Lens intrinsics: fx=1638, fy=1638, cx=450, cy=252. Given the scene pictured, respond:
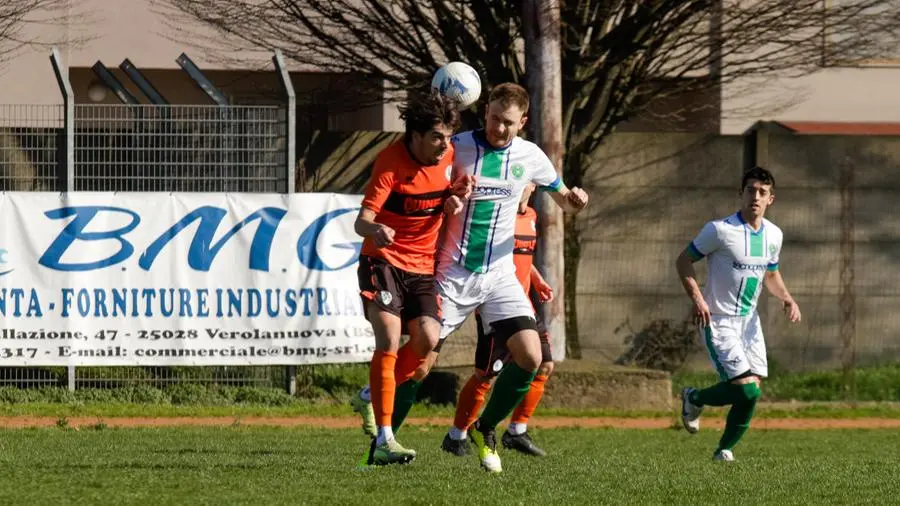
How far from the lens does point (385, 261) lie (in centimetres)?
893

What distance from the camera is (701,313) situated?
11.2 m

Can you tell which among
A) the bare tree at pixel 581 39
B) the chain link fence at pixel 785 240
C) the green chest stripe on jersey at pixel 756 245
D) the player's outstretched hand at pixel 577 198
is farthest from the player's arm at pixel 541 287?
the chain link fence at pixel 785 240

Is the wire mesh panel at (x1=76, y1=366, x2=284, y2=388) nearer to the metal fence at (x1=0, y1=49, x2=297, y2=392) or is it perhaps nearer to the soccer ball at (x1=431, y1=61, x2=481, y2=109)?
the metal fence at (x1=0, y1=49, x2=297, y2=392)

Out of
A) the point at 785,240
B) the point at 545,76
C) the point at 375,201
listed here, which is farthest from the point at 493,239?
the point at 785,240

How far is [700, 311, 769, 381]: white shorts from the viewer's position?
1130cm

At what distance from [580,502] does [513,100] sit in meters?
2.39

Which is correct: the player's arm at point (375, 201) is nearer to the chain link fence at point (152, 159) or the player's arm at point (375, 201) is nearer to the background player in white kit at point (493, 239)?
the background player in white kit at point (493, 239)

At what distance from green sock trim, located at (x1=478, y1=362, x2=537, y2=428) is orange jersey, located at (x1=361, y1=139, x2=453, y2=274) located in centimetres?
77

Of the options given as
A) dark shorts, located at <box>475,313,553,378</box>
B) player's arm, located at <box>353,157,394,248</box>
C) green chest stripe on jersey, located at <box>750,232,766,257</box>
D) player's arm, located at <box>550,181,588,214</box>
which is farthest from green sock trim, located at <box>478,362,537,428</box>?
green chest stripe on jersey, located at <box>750,232,766,257</box>

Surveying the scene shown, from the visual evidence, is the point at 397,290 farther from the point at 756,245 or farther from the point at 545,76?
the point at 545,76

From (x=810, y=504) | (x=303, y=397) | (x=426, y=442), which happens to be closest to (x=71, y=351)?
(x=303, y=397)

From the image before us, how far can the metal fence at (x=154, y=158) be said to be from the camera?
16219 millimetres

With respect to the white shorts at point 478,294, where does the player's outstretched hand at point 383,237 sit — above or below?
above

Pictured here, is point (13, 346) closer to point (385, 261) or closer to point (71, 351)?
point (71, 351)
